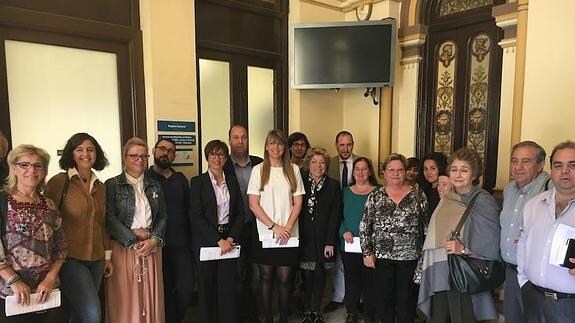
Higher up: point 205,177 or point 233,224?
point 205,177

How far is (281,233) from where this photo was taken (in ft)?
8.78

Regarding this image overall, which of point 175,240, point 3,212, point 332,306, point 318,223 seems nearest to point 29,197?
point 3,212

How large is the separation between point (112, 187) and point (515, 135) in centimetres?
284

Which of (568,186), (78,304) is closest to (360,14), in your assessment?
(568,186)

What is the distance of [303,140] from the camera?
135 inches

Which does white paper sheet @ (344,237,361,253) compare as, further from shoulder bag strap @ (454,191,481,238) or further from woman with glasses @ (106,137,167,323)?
woman with glasses @ (106,137,167,323)

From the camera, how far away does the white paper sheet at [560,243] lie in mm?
1713

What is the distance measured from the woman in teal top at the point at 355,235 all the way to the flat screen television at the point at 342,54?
4.55 feet

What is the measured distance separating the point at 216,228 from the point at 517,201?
1784 millimetres

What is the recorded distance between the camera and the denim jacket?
228 cm

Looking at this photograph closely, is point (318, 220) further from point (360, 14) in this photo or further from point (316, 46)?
point (360, 14)

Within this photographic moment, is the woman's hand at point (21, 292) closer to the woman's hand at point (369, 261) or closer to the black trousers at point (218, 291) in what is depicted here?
the black trousers at point (218, 291)

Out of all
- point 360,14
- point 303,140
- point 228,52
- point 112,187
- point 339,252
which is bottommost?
A: point 339,252

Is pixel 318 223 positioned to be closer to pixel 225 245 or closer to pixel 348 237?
pixel 348 237
